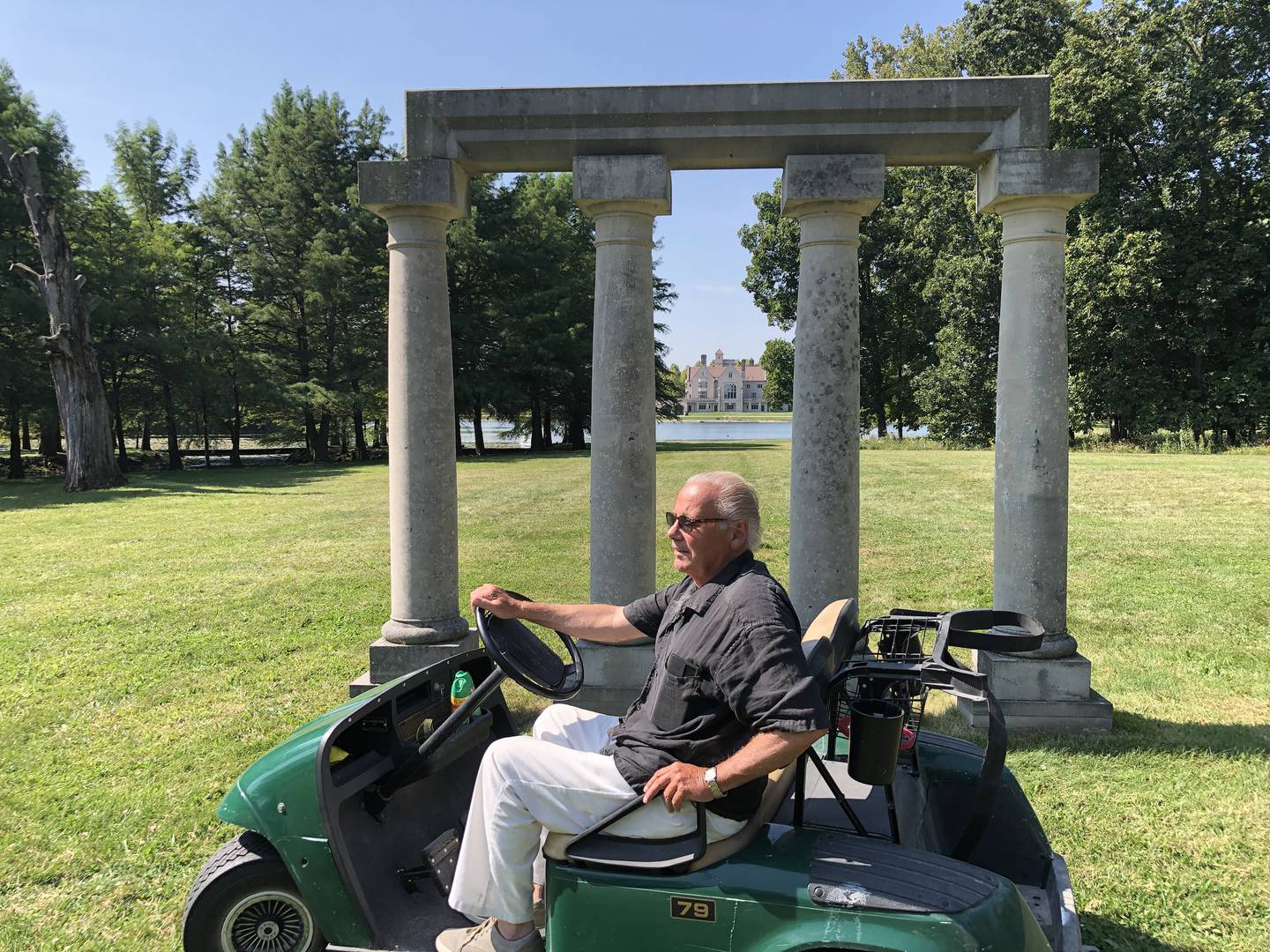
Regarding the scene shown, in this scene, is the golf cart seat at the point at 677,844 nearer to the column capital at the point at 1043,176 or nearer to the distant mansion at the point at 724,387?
the column capital at the point at 1043,176

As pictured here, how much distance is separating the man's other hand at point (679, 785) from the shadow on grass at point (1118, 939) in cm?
197

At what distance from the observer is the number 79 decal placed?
2238 mm

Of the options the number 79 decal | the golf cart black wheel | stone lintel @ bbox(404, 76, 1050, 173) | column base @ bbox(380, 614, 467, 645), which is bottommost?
the golf cart black wheel

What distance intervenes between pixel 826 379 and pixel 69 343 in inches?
905

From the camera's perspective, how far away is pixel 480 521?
54.0ft

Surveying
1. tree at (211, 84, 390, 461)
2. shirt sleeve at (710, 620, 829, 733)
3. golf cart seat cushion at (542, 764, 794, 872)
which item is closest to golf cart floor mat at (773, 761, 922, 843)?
golf cart seat cushion at (542, 764, 794, 872)

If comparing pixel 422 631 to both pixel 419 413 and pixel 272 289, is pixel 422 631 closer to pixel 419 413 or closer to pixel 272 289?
pixel 419 413

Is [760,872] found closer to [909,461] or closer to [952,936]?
[952,936]

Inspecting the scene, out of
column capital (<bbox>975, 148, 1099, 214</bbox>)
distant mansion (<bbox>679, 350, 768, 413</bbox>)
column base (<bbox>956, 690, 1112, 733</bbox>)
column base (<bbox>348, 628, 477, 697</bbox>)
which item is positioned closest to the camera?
column capital (<bbox>975, 148, 1099, 214</bbox>)

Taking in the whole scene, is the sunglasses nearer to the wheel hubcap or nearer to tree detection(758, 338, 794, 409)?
the wheel hubcap

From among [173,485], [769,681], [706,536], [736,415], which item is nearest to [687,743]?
[769,681]

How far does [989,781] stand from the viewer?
7.91 ft

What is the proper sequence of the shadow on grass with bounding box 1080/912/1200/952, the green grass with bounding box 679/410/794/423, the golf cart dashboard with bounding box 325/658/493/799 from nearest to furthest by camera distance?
1. the golf cart dashboard with bounding box 325/658/493/799
2. the shadow on grass with bounding box 1080/912/1200/952
3. the green grass with bounding box 679/410/794/423

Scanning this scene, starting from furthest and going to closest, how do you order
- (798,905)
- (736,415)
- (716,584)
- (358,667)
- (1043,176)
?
(736,415), (358,667), (1043,176), (716,584), (798,905)
